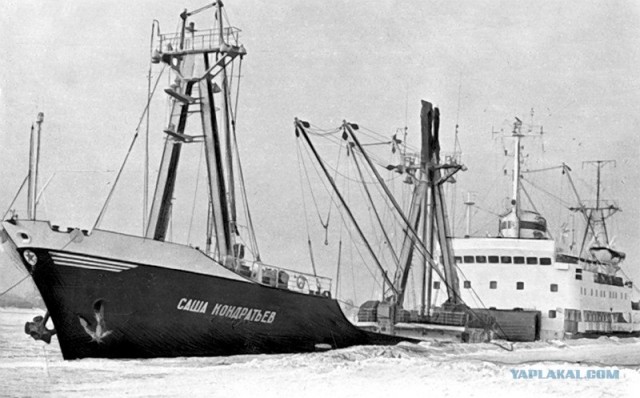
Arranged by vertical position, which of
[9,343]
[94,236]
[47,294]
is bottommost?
[9,343]

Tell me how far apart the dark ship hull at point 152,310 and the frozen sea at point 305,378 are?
0.99 ft

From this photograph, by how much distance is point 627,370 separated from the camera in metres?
15.9

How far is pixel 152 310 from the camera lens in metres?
16.6

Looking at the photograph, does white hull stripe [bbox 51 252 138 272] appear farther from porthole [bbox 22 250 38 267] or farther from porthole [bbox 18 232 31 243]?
porthole [bbox 18 232 31 243]

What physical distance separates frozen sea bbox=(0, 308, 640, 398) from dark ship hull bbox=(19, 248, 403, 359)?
0.30 meters

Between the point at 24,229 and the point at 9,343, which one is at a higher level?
the point at 24,229

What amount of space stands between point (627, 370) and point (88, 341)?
10594 millimetres

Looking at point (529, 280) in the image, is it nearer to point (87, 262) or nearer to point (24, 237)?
point (87, 262)

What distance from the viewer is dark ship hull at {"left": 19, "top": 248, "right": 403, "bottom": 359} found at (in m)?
16.2

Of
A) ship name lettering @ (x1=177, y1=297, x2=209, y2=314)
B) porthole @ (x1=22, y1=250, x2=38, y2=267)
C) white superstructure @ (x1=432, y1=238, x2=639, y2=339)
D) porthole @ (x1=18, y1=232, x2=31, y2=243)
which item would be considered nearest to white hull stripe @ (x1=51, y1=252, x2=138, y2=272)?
porthole @ (x1=22, y1=250, x2=38, y2=267)

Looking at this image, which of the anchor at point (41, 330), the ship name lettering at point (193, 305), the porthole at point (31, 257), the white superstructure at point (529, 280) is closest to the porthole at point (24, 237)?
the porthole at point (31, 257)

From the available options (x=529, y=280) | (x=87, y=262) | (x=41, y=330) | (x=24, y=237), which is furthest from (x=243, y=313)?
(x=529, y=280)

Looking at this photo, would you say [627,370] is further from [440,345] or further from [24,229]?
[24,229]

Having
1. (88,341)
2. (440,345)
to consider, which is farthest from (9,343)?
(440,345)
